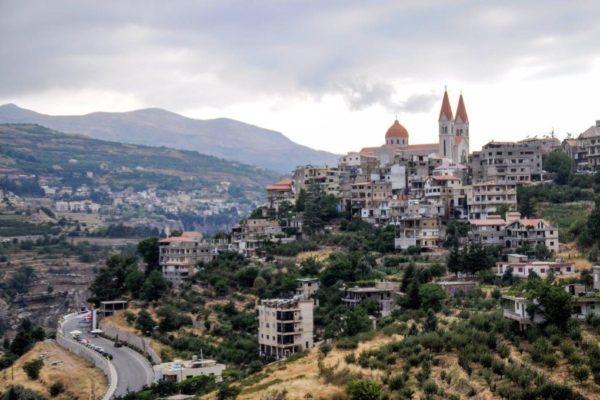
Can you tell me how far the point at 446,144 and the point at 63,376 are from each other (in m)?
35.0

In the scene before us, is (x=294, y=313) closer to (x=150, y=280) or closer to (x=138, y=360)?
(x=138, y=360)

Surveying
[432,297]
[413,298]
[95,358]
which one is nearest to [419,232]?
[413,298]

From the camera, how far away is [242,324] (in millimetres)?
52250

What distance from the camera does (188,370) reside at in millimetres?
44906

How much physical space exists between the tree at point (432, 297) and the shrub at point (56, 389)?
61.4 feet

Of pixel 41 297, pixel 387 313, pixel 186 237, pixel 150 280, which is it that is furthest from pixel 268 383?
pixel 41 297

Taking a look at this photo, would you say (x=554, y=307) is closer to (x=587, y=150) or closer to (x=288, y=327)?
(x=288, y=327)

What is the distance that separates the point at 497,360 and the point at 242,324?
22414mm

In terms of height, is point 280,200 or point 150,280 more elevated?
point 280,200

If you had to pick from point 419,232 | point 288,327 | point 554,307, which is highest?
point 419,232

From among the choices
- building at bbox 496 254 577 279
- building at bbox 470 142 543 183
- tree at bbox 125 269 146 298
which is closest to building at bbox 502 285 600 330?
building at bbox 496 254 577 279

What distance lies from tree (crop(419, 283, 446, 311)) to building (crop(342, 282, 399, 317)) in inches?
108

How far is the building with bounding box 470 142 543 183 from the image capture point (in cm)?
6538

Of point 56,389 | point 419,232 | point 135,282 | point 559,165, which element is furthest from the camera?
point 559,165
